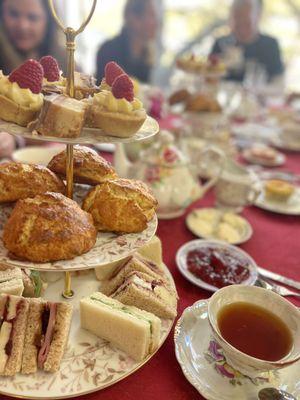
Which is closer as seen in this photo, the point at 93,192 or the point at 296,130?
the point at 93,192

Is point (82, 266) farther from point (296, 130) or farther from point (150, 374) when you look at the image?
point (296, 130)

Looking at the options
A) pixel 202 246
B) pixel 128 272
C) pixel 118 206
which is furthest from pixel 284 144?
pixel 118 206

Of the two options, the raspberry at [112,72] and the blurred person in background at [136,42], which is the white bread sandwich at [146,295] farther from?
the blurred person in background at [136,42]

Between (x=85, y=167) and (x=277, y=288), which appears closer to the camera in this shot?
(x=85, y=167)

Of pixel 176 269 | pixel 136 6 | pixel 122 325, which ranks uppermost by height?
pixel 136 6

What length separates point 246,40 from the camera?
14.8ft

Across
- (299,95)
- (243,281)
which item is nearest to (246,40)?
(299,95)

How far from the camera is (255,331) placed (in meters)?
1.03

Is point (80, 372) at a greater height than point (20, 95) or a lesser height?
lesser

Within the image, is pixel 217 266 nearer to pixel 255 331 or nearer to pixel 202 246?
pixel 202 246

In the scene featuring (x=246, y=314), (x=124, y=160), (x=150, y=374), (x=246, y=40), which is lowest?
(x=150, y=374)

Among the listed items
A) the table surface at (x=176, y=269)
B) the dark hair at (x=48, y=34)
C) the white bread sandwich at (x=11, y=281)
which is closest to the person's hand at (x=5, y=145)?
the table surface at (x=176, y=269)

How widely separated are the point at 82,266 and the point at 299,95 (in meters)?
3.60

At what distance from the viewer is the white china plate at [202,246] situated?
129 centimetres
